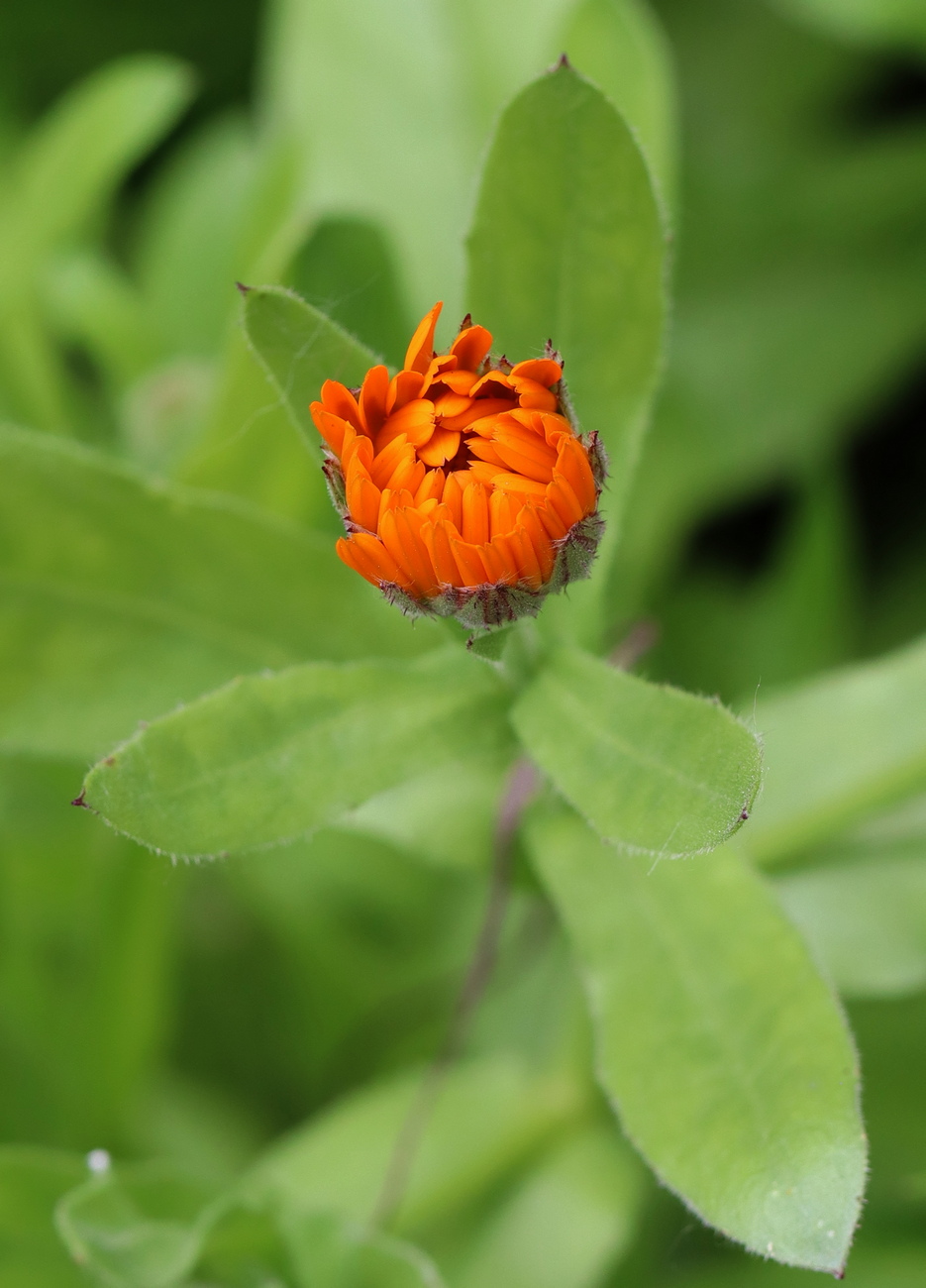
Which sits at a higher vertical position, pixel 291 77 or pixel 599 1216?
pixel 291 77

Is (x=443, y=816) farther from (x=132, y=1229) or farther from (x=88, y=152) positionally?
(x=88, y=152)

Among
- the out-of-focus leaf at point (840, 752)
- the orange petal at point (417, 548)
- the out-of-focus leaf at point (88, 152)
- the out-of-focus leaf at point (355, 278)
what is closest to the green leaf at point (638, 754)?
the orange petal at point (417, 548)

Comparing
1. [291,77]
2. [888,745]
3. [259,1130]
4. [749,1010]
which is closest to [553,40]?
[291,77]

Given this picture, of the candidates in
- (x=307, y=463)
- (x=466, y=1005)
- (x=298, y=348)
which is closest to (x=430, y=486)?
(x=298, y=348)

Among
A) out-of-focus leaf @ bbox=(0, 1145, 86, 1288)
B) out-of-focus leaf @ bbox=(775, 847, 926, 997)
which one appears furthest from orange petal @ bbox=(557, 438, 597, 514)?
out-of-focus leaf @ bbox=(0, 1145, 86, 1288)

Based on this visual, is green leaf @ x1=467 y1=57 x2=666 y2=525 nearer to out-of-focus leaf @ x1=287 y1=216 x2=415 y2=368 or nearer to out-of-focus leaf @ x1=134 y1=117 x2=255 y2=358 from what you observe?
out-of-focus leaf @ x1=287 y1=216 x2=415 y2=368

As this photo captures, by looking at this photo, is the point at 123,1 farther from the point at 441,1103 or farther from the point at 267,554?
the point at 441,1103

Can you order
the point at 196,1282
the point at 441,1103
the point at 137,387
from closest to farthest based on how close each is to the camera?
the point at 196,1282, the point at 441,1103, the point at 137,387
